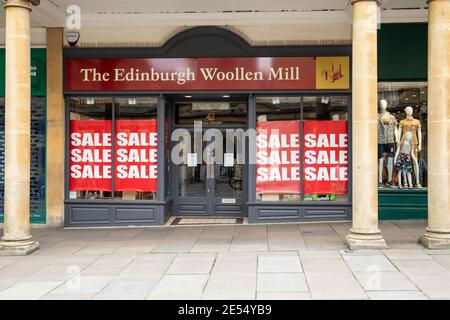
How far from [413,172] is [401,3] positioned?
3867 mm

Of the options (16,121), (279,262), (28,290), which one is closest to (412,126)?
(279,262)

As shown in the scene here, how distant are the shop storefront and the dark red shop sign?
0.02 metres

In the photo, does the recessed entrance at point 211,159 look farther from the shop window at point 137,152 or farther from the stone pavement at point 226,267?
the stone pavement at point 226,267

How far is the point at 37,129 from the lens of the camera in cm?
1231

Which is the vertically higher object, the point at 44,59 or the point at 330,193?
the point at 44,59

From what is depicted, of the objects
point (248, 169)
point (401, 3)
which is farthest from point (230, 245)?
point (401, 3)

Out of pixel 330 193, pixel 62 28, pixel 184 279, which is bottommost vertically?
pixel 184 279

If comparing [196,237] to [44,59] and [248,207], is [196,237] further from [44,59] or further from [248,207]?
[44,59]

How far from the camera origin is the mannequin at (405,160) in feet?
39.8

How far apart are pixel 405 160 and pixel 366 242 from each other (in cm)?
405

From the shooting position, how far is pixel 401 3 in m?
11.1

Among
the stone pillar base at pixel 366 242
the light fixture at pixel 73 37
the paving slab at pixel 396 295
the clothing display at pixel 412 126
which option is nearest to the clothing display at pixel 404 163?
the clothing display at pixel 412 126

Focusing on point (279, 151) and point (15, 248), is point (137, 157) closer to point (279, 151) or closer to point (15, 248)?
point (279, 151)

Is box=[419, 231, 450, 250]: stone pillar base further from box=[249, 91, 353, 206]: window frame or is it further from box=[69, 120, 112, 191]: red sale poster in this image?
box=[69, 120, 112, 191]: red sale poster
